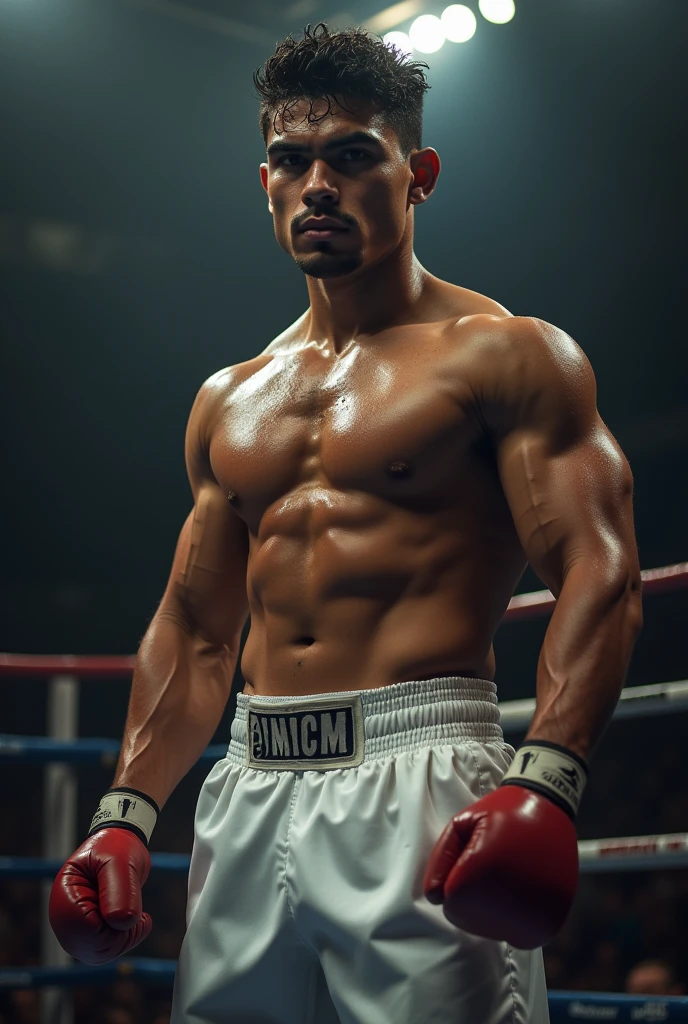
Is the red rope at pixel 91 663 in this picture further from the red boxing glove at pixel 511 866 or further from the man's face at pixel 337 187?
the red boxing glove at pixel 511 866

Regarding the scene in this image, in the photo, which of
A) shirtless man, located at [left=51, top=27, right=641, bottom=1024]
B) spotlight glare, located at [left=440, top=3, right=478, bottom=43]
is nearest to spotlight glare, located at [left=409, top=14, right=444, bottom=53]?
spotlight glare, located at [left=440, top=3, right=478, bottom=43]

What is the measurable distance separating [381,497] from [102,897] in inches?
21.4

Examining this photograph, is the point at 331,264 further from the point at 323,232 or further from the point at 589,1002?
the point at 589,1002

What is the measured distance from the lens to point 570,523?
1178mm

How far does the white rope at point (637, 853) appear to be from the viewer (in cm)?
158

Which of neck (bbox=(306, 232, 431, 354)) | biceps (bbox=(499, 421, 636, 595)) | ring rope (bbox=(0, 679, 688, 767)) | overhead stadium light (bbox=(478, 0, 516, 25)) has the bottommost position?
ring rope (bbox=(0, 679, 688, 767))

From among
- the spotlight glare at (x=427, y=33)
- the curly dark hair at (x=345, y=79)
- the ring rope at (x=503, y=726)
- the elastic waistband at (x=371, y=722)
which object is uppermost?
the spotlight glare at (x=427, y=33)

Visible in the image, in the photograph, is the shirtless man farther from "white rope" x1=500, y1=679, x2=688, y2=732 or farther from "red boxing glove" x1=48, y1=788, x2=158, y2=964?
"white rope" x1=500, y1=679, x2=688, y2=732

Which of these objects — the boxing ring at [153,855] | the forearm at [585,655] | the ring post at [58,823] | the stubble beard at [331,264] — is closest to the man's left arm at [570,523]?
the forearm at [585,655]

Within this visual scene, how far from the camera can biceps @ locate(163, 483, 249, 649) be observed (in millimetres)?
1520

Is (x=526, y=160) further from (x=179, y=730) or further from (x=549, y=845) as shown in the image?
(x=549, y=845)

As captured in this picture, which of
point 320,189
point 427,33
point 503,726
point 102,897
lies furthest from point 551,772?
point 427,33

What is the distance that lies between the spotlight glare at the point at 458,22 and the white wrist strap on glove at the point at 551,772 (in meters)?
4.33

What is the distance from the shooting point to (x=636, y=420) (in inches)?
237
